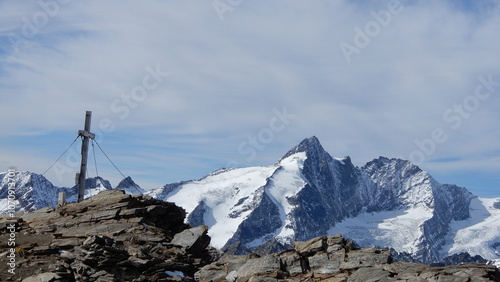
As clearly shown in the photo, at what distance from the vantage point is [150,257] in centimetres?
3108

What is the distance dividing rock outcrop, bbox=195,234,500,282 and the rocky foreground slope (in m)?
0.04

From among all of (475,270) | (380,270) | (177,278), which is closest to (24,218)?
(177,278)

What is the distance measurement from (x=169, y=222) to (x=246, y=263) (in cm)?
910

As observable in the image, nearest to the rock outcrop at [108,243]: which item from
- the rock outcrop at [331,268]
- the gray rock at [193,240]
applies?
the gray rock at [193,240]

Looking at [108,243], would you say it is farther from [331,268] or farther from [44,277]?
[331,268]

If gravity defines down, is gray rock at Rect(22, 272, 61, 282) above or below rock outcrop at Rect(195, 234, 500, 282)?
above

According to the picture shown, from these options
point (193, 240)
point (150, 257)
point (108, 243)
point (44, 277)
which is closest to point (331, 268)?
point (193, 240)

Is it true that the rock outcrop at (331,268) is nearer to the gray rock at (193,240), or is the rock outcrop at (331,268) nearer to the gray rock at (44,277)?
the gray rock at (193,240)

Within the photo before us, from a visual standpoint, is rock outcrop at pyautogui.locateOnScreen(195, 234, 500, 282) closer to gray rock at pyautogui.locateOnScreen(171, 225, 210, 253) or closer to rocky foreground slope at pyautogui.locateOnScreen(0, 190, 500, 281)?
rocky foreground slope at pyautogui.locateOnScreen(0, 190, 500, 281)

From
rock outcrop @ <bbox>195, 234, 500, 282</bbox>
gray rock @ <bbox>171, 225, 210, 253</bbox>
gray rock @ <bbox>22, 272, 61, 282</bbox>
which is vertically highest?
gray rock @ <bbox>171, 225, 210, 253</bbox>

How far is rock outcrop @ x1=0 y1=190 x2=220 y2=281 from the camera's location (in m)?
29.2

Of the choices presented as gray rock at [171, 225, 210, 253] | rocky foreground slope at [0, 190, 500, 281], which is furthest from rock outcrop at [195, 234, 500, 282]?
gray rock at [171, 225, 210, 253]

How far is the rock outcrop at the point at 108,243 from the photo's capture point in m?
29.2

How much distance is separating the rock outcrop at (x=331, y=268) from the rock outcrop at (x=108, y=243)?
234 centimetres
